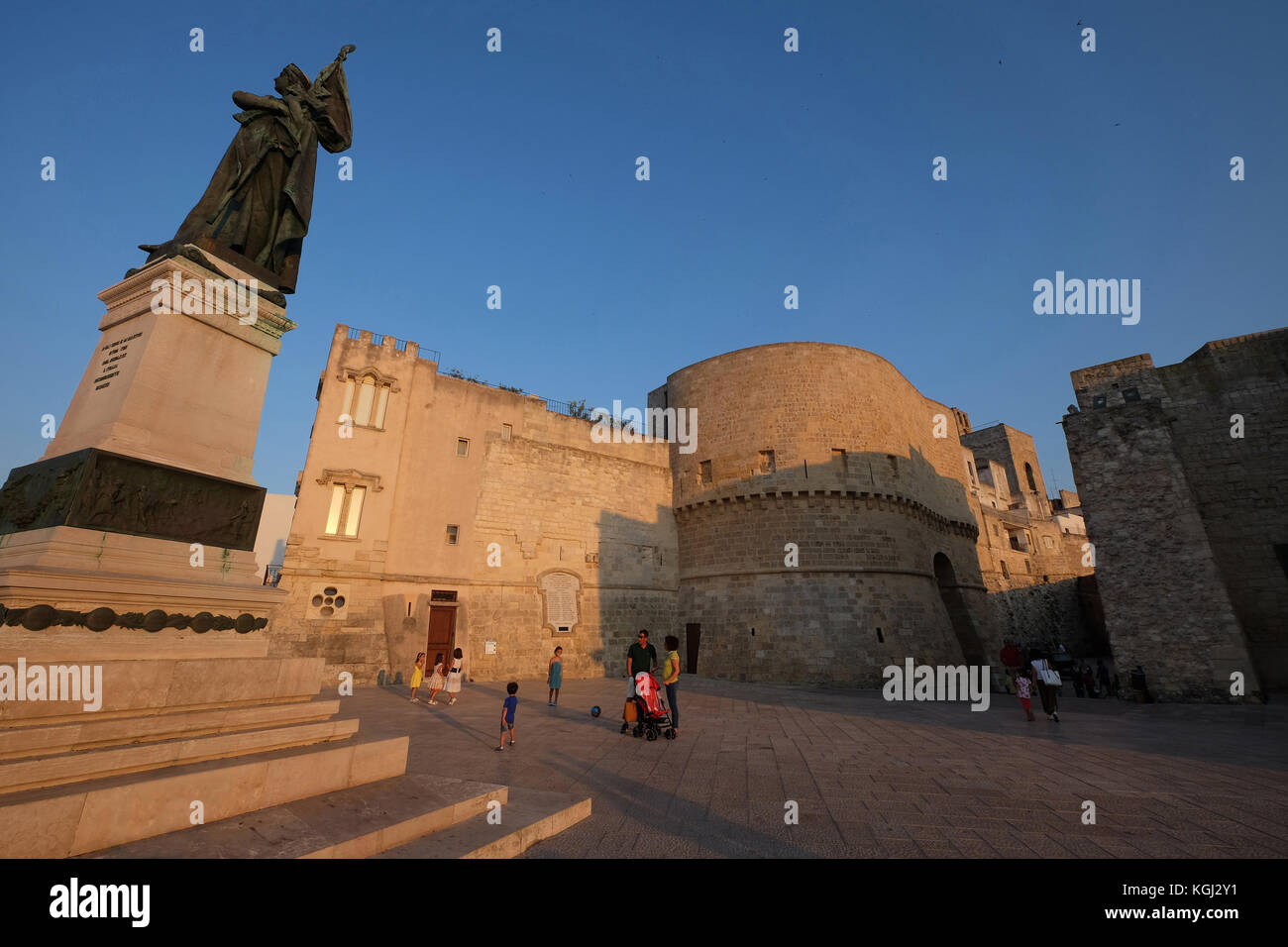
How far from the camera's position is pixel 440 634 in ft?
54.2

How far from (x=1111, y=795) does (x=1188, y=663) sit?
10.8 meters

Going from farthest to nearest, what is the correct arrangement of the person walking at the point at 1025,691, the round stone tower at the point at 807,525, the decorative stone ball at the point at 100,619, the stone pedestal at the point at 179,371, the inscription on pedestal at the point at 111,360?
1. the round stone tower at the point at 807,525
2. the person walking at the point at 1025,691
3. the inscription on pedestal at the point at 111,360
4. the stone pedestal at the point at 179,371
5. the decorative stone ball at the point at 100,619

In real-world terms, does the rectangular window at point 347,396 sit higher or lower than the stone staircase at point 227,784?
higher

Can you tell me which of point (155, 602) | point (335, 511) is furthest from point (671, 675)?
point (335, 511)

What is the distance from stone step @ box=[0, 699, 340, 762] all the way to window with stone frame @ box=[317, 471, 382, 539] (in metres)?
13.3

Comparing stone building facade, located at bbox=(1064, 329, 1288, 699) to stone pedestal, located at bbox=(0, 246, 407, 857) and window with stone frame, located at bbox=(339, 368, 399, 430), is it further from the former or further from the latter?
window with stone frame, located at bbox=(339, 368, 399, 430)

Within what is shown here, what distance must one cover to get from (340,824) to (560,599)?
16360mm

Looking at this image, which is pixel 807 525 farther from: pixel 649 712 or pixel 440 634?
pixel 440 634

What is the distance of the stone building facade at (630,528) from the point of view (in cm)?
1584

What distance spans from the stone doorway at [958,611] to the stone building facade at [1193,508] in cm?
1034

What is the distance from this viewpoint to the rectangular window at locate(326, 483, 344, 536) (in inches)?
606

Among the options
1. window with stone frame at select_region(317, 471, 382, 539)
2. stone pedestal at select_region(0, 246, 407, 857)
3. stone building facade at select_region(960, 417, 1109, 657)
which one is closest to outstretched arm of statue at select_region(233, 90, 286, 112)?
stone pedestal at select_region(0, 246, 407, 857)

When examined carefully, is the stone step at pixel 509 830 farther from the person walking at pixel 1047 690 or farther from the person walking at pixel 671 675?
the person walking at pixel 1047 690

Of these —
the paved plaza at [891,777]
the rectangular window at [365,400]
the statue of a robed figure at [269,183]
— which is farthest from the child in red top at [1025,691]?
the rectangular window at [365,400]
